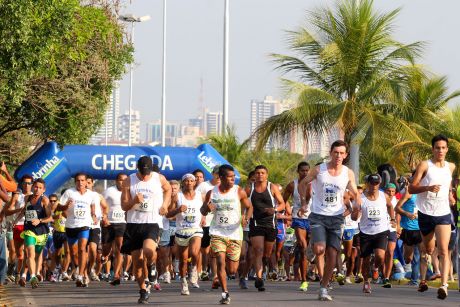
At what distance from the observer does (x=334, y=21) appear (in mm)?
33500

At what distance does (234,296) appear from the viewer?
54.9 ft

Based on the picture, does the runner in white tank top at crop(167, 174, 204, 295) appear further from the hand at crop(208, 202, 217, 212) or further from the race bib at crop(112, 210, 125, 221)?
the race bib at crop(112, 210, 125, 221)

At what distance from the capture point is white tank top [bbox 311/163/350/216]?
51.3 feet

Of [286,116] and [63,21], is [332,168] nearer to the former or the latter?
[63,21]

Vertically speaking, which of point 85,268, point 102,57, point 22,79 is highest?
point 102,57

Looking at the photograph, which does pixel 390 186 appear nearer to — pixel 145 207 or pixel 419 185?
pixel 419 185

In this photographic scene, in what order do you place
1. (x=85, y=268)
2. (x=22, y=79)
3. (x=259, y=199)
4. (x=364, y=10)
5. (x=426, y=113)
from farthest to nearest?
(x=426, y=113), (x=364, y=10), (x=22, y=79), (x=85, y=268), (x=259, y=199)

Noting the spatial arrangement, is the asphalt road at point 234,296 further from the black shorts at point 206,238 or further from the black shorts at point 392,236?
the black shorts at point 206,238

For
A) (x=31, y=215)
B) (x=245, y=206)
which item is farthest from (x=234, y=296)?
(x=31, y=215)

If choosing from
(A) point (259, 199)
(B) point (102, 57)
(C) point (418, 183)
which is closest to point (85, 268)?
(A) point (259, 199)

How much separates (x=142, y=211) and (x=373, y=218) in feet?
14.4

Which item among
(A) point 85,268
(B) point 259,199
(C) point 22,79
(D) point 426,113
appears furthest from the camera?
(D) point 426,113

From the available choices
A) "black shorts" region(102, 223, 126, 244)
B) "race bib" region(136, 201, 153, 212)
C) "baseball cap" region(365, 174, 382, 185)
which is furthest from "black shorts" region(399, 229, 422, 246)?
"race bib" region(136, 201, 153, 212)

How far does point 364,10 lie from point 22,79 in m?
11.7
